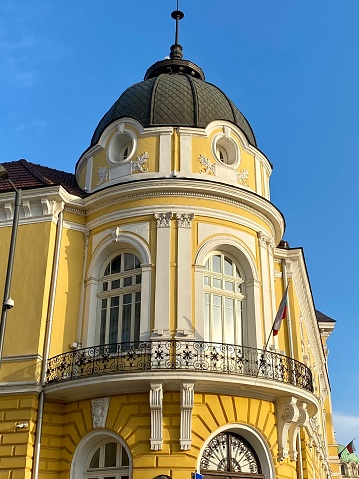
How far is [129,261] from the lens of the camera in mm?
19375

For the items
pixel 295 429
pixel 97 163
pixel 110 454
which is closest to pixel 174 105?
pixel 97 163

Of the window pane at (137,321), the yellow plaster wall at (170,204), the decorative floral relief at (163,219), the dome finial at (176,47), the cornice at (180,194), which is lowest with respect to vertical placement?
the window pane at (137,321)

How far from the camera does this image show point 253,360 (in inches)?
698

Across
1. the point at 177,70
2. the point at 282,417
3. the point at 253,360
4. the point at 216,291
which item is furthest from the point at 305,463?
the point at 177,70

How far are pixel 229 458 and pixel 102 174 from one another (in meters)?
9.51

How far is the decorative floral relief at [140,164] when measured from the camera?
19727 millimetres

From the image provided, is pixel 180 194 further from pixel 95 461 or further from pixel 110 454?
pixel 95 461

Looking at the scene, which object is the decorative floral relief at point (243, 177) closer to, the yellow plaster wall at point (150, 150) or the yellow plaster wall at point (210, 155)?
the yellow plaster wall at point (210, 155)

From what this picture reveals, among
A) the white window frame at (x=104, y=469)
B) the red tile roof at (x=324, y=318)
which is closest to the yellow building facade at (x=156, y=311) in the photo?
the white window frame at (x=104, y=469)

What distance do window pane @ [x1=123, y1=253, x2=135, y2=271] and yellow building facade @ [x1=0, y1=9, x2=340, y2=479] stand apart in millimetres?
70

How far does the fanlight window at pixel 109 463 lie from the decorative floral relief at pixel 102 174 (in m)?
8.10

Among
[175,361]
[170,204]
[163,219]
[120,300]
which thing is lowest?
[175,361]

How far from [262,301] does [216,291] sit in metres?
1.51

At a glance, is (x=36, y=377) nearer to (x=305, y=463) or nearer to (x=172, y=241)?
(x=172, y=241)
